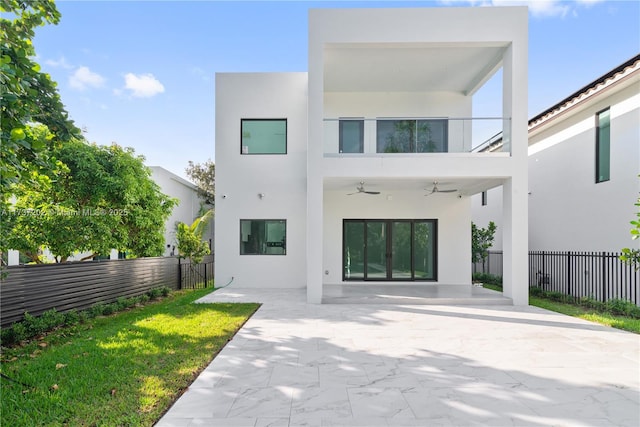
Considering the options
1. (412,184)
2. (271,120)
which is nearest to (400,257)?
(412,184)

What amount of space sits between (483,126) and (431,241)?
445cm

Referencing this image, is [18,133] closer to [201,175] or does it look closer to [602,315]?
[602,315]

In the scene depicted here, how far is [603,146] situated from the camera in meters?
9.97

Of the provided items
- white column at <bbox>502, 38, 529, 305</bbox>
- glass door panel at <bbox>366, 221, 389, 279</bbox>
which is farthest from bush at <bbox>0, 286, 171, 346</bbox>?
white column at <bbox>502, 38, 529, 305</bbox>

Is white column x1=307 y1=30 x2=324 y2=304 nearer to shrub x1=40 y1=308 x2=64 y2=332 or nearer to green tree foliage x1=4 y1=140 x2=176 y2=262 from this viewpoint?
green tree foliage x1=4 y1=140 x2=176 y2=262

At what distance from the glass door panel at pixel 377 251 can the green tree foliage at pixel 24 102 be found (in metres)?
9.50

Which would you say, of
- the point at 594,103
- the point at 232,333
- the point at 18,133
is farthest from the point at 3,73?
the point at 594,103

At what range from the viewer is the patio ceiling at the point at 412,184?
941 cm

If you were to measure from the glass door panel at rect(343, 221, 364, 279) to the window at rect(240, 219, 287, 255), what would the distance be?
88.7 inches

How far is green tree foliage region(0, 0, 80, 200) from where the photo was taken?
2.93m

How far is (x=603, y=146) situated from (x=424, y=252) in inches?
243

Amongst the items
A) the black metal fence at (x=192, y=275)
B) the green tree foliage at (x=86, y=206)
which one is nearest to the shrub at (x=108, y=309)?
the green tree foliage at (x=86, y=206)

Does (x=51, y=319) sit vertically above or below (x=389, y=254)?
below

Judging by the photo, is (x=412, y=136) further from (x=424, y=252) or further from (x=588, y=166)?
(x=588, y=166)
